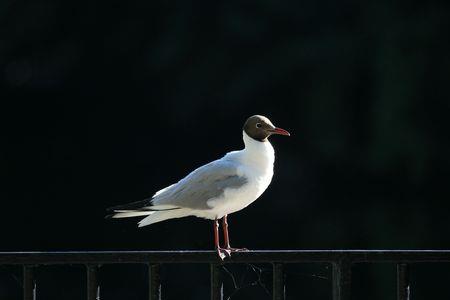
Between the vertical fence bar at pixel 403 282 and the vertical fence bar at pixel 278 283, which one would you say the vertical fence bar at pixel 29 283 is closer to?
the vertical fence bar at pixel 278 283

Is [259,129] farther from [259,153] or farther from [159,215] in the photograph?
[159,215]

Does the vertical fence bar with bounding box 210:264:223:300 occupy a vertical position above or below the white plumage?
below

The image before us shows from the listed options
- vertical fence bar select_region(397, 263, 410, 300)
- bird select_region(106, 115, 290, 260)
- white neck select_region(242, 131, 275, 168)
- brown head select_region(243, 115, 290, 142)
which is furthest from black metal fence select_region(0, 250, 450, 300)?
brown head select_region(243, 115, 290, 142)

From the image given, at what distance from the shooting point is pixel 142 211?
2.69 metres

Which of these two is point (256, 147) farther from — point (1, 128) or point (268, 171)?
point (1, 128)

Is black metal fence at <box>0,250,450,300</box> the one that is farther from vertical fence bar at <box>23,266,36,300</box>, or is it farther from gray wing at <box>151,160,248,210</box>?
gray wing at <box>151,160,248,210</box>

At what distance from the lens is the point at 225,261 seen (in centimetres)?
194

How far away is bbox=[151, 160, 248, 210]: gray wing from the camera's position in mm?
2840

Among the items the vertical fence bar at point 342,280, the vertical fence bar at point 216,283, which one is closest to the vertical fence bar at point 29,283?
the vertical fence bar at point 216,283

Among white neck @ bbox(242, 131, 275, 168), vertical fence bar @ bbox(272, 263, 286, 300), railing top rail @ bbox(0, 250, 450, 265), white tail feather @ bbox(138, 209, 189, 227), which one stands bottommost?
vertical fence bar @ bbox(272, 263, 286, 300)

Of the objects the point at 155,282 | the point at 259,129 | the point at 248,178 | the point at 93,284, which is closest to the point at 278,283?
the point at 155,282

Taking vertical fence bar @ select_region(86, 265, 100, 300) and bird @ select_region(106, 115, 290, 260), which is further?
bird @ select_region(106, 115, 290, 260)

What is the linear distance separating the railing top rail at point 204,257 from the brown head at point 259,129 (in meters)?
1.06

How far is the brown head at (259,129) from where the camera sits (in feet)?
9.80
